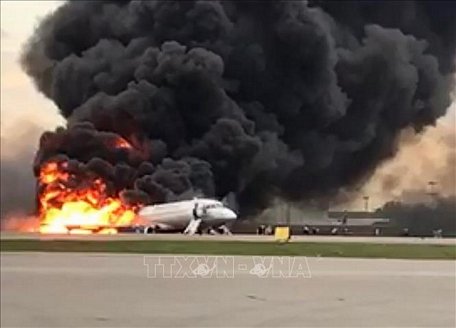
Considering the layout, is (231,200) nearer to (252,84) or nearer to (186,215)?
(252,84)

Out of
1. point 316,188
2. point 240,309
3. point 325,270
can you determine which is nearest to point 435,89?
point 316,188

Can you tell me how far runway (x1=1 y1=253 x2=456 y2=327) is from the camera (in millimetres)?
5850

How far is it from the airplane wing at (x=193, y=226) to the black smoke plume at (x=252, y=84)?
7873 mm

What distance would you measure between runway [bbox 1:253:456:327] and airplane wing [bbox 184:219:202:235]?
18.8 metres

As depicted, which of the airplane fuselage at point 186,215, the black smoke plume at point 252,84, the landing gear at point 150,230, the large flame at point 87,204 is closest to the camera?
the large flame at point 87,204

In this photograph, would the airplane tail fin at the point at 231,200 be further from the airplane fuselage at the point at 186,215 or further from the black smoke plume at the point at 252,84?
the airplane fuselage at the point at 186,215

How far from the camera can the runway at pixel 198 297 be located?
5.85m

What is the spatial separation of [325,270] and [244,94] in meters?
34.9

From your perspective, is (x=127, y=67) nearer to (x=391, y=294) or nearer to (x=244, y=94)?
(x=244, y=94)

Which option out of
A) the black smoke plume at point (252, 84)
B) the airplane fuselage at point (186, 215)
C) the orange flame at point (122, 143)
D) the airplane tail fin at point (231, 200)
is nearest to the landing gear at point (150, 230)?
the airplane fuselage at point (186, 215)

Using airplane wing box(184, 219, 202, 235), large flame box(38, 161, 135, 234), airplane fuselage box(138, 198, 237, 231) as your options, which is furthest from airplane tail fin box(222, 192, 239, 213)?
airplane wing box(184, 219, 202, 235)

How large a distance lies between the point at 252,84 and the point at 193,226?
17.4 m

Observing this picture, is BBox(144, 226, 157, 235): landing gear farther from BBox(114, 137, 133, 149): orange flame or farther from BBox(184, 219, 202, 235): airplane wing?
BBox(114, 137, 133, 149): orange flame

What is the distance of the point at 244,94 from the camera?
46000 mm
